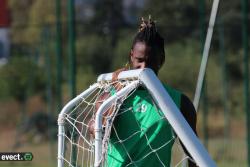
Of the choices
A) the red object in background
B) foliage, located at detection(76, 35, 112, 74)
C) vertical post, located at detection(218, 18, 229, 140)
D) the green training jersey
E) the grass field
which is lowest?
the green training jersey

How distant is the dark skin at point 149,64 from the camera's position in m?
3.88

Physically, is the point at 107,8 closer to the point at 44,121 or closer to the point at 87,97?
the point at 44,121

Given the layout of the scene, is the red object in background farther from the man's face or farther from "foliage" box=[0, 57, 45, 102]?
"foliage" box=[0, 57, 45, 102]

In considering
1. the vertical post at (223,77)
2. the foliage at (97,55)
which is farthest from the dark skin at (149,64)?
the foliage at (97,55)

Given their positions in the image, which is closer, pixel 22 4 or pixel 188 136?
pixel 188 136

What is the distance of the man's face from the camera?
388 cm

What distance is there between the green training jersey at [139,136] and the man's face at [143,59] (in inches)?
4.4

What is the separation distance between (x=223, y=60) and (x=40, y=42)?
3356 mm

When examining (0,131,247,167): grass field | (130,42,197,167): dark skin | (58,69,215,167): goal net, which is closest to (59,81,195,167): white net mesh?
(58,69,215,167): goal net

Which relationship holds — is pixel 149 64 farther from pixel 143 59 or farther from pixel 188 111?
pixel 188 111

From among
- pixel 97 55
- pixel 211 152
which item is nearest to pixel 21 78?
pixel 97 55

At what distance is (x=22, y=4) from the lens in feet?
66.0

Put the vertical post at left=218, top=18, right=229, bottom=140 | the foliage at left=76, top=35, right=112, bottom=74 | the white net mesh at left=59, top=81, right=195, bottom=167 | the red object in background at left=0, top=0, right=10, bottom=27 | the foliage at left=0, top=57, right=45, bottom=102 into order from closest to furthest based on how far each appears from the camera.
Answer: the white net mesh at left=59, top=81, right=195, bottom=167 → the red object in background at left=0, top=0, right=10, bottom=27 → the vertical post at left=218, top=18, right=229, bottom=140 → the foliage at left=0, top=57, right=45, bottom=102 → the foliage at left=76, top=35, right=112, bottom=74

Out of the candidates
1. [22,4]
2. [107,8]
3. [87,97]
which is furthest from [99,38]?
[87,97]
